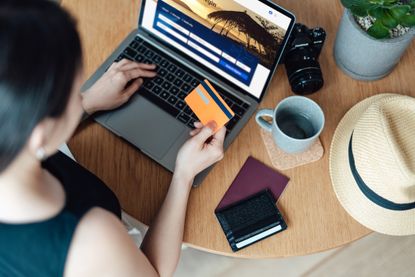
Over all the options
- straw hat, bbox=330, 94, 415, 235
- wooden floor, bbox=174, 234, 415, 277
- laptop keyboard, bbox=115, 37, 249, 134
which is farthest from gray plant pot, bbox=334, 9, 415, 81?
wooden floor, bbox=174, 234, 415, 277

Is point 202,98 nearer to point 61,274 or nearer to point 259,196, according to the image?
point 259,196

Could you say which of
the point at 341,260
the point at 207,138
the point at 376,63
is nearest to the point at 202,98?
the point at 207,138

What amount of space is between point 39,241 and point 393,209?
0.61 metres

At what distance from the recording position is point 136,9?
3.69 ft

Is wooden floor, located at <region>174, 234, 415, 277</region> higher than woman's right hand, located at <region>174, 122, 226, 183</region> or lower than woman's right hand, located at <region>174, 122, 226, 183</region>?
lower

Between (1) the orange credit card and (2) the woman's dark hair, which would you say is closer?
(2) the woman's dark hair

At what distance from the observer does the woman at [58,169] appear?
52 centimetres

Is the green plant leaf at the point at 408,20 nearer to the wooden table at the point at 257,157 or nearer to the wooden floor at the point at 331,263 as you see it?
the wooden table at the point at 257,157

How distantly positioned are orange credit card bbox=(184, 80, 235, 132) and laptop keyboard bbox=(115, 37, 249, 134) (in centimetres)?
2

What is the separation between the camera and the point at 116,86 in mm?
999

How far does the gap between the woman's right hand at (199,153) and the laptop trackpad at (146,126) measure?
0.06 meters

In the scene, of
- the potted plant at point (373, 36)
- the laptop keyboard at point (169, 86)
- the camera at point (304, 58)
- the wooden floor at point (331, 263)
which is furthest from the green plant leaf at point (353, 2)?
the wooden floor at point (331, 263)

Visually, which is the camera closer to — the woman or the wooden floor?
the woman

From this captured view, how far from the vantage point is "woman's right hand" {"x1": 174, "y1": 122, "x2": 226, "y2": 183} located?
3.00ft
